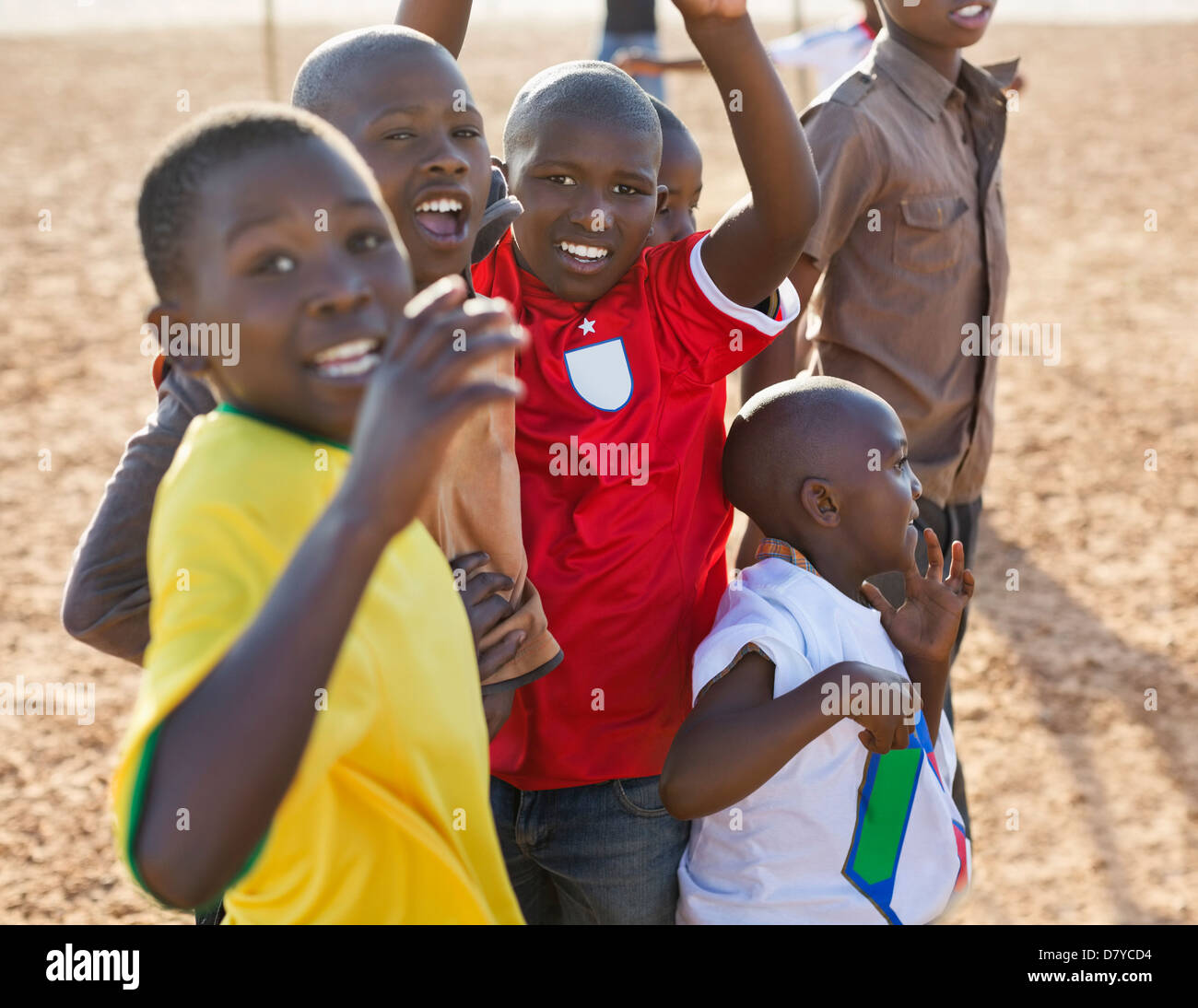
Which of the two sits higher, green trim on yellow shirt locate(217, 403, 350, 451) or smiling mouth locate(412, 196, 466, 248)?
smiling mouth locate(412, 196, 466, 248)

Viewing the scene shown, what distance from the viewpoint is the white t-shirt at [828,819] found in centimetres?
193

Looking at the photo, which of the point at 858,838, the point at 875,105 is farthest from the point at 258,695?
the point at 875,105

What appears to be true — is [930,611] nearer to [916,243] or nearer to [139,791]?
[916,243]

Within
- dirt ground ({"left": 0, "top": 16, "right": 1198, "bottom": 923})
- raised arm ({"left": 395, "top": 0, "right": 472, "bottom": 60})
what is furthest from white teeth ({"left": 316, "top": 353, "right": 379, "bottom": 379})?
dirt ground ({"left": 0, "top": 16, "right": 1198, "bottom": 923})

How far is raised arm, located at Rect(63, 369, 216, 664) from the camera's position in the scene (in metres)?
1.76

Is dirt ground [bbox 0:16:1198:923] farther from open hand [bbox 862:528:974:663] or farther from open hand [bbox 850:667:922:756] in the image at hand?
open hand [bbox 850:667:922:756]

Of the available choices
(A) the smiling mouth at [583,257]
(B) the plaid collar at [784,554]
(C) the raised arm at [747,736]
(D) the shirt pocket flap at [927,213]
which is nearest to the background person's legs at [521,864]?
(C) the raised arm at [747,736]

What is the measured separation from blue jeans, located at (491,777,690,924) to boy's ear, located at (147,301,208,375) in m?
1.08

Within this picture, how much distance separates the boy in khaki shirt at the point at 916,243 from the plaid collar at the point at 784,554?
0.76 m

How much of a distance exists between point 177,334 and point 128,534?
467 mm

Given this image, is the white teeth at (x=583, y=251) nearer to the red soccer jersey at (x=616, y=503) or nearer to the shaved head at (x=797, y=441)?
the red soccer jersey at (x=616, y=503)

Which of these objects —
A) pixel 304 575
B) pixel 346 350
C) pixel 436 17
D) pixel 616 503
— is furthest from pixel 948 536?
pixel 304 575

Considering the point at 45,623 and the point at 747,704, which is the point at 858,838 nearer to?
the point at 747,704
